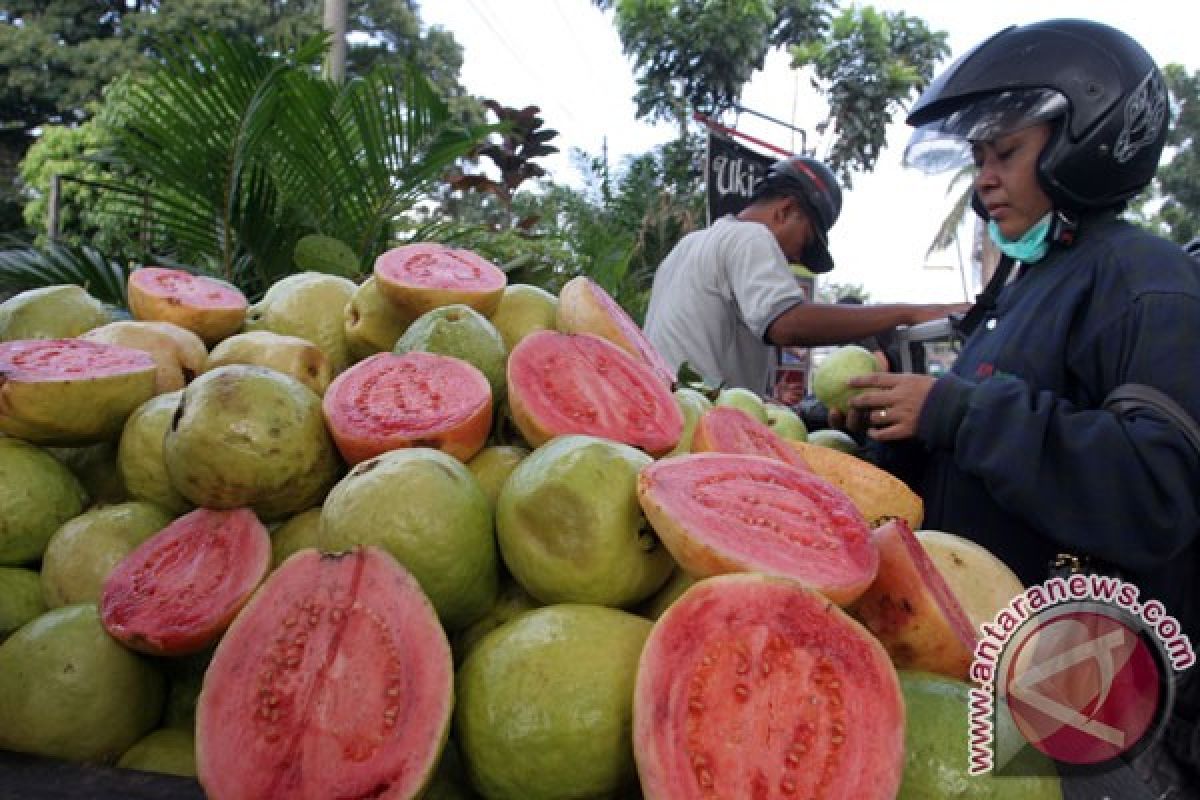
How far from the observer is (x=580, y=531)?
0.93 meters

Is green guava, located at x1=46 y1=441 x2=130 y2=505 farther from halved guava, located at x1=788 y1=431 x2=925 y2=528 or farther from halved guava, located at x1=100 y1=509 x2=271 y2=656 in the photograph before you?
halved guava, located at x1=788 y1=431 x2=925 y2=528

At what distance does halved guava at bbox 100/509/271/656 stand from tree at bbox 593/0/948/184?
15080 millimetres

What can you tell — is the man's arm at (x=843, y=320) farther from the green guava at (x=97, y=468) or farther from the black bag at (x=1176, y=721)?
the green guava at (x=97, y=468)

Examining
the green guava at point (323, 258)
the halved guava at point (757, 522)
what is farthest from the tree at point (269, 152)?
the halved guava at point (757, 522)

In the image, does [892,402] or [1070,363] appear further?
[892,402]

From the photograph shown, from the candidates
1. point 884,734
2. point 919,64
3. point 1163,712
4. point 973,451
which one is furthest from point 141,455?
point 919,64

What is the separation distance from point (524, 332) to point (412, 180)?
83.2 inches

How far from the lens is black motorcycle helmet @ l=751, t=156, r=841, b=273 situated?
361 cm

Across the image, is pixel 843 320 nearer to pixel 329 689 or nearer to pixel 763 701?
pixel 763 701

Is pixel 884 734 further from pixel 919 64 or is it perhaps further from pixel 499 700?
pixel 919 64

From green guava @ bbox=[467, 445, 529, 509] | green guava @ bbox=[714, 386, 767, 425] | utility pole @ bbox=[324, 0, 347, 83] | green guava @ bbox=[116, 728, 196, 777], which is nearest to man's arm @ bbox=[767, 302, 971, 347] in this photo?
green guava @ bbox=[714, 386, 767, 425]

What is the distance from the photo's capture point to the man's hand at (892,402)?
1.80m

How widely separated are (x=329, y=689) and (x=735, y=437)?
694 mm

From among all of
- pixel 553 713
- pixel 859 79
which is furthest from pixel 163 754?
pixel 859 79
